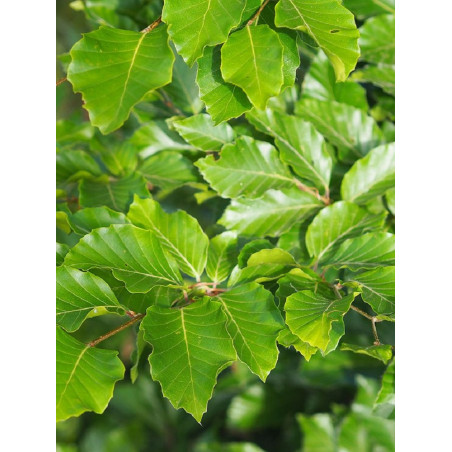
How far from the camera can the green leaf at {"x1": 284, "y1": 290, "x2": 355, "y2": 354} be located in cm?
51

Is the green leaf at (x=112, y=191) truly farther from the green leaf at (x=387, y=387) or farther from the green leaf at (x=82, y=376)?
the green leaf at (x=387, y=387)

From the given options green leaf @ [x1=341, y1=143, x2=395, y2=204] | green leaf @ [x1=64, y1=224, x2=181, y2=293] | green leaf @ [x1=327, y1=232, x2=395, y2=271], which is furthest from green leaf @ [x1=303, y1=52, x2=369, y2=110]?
green leaf @ [x1=64, y1=224, x2=181, y2=293]

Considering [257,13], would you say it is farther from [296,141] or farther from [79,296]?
[79,296]

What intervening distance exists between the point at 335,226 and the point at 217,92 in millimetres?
237

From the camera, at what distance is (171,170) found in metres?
0.78

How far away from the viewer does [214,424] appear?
3.74 ft

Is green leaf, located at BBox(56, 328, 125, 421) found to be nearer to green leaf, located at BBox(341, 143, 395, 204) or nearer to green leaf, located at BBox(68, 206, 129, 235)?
green leaf, located at BBox(68, 206, 129, 235)

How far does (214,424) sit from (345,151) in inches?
25.3

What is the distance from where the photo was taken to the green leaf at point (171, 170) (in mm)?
775

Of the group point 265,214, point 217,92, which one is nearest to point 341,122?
point 265,214

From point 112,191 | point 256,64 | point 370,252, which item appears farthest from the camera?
point 112,191

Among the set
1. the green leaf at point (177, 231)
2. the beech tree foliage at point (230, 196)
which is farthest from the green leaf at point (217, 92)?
the green leaf at point (177, 231)

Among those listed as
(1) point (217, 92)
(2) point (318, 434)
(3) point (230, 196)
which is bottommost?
(2) point (318, 434)

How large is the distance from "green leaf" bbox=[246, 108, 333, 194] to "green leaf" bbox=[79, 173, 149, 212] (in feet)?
0.56
